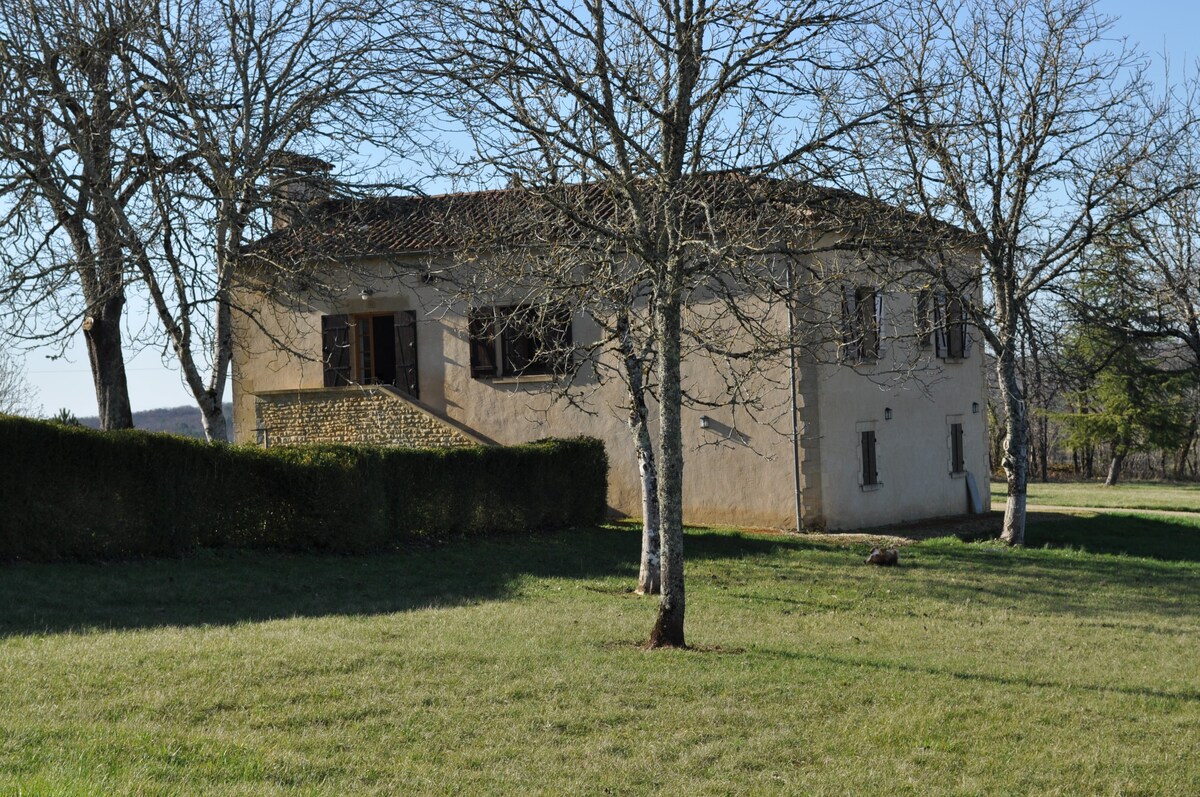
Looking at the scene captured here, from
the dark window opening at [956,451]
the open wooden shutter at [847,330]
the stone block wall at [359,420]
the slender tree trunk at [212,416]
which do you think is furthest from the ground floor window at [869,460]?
the slender tree trunk at [212,416]

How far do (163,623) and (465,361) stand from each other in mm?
13795

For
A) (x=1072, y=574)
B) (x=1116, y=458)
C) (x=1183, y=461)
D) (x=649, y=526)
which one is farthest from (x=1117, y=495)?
(x=649, y=526)

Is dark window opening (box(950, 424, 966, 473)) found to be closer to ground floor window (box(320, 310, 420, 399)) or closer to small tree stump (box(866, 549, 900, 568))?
small tree stump (box(866, 549, 900, 568))

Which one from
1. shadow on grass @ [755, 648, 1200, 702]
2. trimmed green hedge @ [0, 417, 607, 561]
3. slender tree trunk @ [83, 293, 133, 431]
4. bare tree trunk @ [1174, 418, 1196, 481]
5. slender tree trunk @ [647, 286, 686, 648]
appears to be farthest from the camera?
bare tree trunk @ [1174, 418, 1196, 481]

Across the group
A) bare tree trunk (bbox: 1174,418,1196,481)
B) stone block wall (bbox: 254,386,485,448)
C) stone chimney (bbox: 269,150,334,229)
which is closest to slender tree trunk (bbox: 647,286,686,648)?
stone chimney (bbox: 269,150,334,229)

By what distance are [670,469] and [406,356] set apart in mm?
15694

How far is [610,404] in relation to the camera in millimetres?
21484

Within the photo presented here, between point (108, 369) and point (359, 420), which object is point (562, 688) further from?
point (359, 420)

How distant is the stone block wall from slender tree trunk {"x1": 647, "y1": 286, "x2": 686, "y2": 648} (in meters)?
13.7

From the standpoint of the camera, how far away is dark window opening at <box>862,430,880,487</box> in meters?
22.5

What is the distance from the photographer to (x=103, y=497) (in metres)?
13.4

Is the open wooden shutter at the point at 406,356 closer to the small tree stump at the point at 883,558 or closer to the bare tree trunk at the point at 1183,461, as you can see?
the small tree stump at the point at 883,558

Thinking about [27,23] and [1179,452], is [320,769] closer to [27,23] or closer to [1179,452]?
[27,23]

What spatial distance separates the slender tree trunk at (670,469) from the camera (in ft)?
29.9
